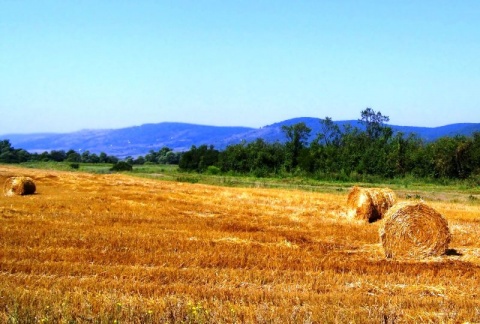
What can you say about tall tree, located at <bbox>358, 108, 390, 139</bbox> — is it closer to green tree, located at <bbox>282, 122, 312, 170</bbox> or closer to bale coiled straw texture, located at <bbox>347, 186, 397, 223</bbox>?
green tree, located at <bbox>282, 122, 312, 170</bbox>

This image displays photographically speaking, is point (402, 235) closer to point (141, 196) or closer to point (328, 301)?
point (328, 301)

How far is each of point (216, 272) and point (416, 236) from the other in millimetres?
5674

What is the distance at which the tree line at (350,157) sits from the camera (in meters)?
50.7

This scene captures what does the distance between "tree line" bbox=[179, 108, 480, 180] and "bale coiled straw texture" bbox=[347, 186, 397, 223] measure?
107 ft

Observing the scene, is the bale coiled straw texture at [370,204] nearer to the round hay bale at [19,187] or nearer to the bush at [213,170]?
the round hay bale at [19,187]

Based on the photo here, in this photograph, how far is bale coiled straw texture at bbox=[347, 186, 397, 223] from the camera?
1811cm

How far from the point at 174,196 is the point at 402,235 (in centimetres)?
1487

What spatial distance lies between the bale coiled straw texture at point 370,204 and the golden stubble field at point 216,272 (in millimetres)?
1503

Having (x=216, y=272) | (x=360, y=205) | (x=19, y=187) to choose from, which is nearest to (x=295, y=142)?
(x=19, y=187)

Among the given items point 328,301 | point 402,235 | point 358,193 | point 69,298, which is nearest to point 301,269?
point 328,301

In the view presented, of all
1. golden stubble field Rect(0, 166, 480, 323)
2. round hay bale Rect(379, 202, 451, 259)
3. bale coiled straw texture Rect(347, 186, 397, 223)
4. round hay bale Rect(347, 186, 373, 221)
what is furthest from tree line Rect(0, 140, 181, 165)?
round hay bale Rect(379, 202, 451, 259)

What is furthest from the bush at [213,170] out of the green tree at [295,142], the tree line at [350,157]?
the green tree at [295,142]

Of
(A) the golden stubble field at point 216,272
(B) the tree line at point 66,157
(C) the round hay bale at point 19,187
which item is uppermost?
(B) the tree line at point 66,157

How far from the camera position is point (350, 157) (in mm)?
59188
